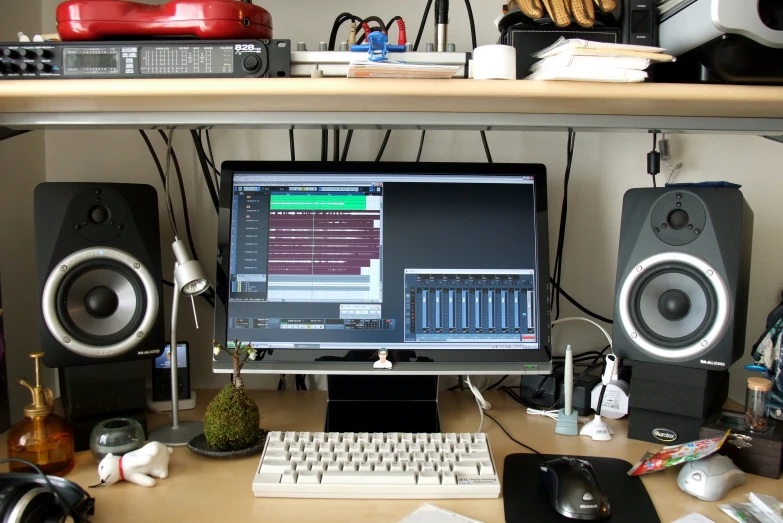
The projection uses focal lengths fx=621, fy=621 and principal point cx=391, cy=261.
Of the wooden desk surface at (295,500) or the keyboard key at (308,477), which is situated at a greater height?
the keyboard key at (308,477)

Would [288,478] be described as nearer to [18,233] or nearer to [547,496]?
[547,496]

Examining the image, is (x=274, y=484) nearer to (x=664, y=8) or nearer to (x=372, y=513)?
(x=372, y=513)

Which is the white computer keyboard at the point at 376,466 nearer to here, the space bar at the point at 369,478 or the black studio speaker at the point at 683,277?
the space bar at the point at 369,478

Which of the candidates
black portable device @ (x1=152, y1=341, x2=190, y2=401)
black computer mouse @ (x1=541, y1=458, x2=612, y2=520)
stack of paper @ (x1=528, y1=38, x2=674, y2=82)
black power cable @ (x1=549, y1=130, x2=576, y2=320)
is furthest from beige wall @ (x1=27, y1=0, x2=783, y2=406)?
black computer mouse @ (x1=541, y1=458, x2=612, y2=520)

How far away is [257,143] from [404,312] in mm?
482

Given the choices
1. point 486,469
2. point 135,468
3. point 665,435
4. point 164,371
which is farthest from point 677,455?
point 164,371

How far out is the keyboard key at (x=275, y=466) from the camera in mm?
838

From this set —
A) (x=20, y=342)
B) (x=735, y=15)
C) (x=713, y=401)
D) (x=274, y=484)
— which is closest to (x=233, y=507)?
(x=274, y=484)

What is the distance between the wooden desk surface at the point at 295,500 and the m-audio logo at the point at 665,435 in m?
0.02

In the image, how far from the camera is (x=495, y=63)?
0.91 metres

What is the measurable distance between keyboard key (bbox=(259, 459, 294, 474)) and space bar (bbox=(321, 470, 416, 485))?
0.18 ft

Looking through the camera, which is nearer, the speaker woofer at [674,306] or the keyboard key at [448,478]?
the keyboard key at [448,478]

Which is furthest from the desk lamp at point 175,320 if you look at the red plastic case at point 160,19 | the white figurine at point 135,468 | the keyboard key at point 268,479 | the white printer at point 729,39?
the white printer at point 729,39

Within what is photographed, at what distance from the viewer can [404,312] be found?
1.06 metres
